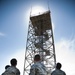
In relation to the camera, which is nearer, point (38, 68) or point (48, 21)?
point (38, 68)

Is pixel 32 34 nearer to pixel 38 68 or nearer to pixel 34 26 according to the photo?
pixel 34 26

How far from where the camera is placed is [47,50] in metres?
23.4

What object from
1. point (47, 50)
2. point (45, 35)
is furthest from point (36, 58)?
point (45, 35)

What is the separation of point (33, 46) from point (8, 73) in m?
Answer: 18.6

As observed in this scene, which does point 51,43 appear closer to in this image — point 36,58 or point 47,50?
point 47,50

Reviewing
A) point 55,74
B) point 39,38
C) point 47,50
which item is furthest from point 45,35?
point 55,74

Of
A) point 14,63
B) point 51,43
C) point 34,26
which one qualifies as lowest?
point 14,63

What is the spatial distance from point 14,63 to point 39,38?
18.6 meters

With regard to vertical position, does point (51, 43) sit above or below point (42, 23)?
below

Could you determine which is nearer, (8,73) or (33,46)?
(8,73)

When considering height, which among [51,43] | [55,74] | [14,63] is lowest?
[55,74]

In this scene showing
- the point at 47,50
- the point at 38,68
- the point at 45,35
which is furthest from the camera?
the point at 45,35

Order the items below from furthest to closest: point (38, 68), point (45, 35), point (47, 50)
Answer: point (45, 35) → point (47, 50) → point (38, 68)

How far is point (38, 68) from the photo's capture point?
19.8 feet
